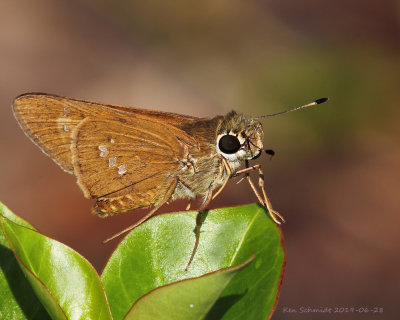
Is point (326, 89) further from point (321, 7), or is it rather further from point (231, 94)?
point (321, 7)

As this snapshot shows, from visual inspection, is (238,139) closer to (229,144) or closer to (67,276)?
(229,144)

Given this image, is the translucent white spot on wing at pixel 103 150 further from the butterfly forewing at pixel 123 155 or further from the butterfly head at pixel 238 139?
the butterfly head at pixel 238 139

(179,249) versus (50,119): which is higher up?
(50,119)

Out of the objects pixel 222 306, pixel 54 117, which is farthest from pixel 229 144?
pixel 222 306

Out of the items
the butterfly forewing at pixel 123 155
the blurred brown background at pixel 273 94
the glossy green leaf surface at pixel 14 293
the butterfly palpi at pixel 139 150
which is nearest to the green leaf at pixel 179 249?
the glossy green leaf surface at pixel 14 293

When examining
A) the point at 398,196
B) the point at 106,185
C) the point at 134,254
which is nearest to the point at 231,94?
the point at 398,196

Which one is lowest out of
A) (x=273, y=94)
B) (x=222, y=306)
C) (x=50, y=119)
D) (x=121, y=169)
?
(x=273, y=94)

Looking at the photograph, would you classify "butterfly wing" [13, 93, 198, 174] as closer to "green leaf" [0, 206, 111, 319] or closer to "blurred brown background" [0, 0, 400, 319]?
"green leaf" [0, 206, 111, 319]
